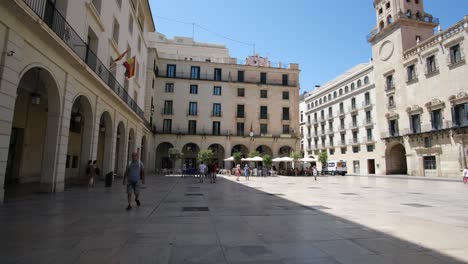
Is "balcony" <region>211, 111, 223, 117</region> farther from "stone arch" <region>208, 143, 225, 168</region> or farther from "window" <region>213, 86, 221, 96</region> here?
"stone arch" <region>208, 143, 225, 168</region>

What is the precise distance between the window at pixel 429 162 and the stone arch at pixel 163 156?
107 feet

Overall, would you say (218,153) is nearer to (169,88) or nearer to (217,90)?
(217,90)

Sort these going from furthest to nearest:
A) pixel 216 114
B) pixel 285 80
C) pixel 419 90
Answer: pixel 285 80 → pixel 216 114 → pixel 419 90

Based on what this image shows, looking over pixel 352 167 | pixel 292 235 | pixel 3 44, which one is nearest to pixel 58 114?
pixel 3 44

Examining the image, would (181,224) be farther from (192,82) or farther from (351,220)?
(192,82)

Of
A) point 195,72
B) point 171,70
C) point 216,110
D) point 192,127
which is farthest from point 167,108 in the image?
point 216,110

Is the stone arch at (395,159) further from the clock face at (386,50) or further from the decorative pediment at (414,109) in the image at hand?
the clock face at (386,50)

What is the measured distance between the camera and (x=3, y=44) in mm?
6949

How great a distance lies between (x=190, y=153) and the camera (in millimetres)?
37688

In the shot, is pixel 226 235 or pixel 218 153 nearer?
pixel 226 235

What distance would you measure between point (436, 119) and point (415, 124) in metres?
2.71

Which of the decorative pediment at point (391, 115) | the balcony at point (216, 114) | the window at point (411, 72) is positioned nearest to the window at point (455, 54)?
the window at point (411, 72)

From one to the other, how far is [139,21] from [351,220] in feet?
78.7

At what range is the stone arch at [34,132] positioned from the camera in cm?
981
